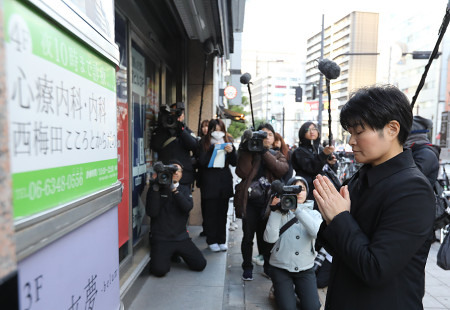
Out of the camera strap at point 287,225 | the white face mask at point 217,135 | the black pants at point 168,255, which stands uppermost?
the white face mask at point 217,135

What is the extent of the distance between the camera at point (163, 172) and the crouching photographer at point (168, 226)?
0.57 feet

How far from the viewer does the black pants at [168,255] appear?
3.86 metres

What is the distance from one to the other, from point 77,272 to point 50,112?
605 millimetres

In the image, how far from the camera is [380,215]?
123cm

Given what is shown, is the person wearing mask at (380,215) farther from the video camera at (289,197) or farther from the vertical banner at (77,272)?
the video camera at (289,197)

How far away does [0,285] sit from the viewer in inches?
20.0

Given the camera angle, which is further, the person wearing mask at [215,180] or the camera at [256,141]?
the person wearing mask at [215,180]

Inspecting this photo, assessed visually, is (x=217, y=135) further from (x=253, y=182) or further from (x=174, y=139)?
(x=253, y=182)

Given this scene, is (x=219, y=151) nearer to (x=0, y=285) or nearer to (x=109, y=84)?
(x=109, y=84)

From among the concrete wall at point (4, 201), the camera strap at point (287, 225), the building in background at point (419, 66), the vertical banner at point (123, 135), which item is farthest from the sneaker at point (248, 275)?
the building in background at point (419, 66)

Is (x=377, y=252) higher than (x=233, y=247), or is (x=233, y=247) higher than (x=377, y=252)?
(x=377, y=252)

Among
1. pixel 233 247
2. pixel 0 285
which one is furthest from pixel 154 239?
pixel 0 285

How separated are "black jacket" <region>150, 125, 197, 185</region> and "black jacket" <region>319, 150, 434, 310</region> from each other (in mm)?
3309

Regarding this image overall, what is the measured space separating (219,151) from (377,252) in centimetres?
345
